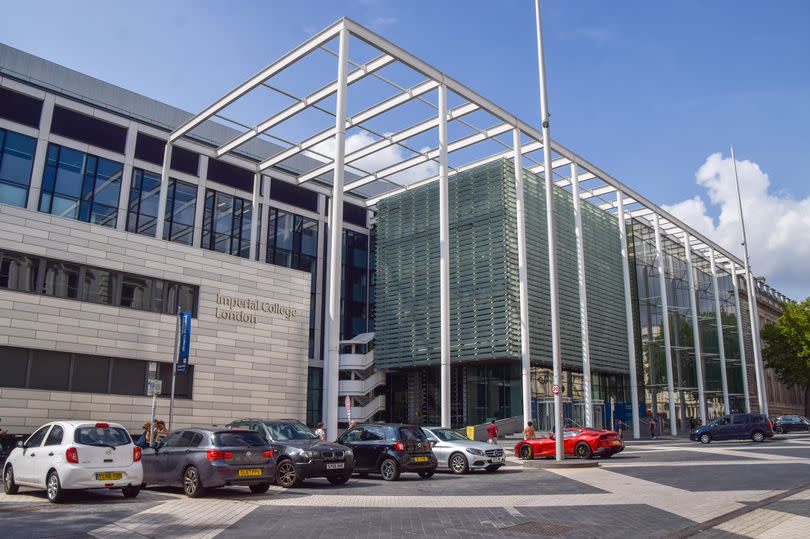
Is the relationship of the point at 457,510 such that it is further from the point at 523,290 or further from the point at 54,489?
the point at 523,290

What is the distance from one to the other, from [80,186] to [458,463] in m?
25.3

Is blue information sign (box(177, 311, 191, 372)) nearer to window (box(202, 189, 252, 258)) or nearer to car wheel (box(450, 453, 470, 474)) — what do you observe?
car wheel (box(450, 453, 470, 474))

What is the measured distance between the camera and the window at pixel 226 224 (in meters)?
39.2

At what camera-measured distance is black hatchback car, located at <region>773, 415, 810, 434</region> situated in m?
47.9

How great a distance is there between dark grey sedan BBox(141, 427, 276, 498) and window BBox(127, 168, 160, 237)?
79.4ft

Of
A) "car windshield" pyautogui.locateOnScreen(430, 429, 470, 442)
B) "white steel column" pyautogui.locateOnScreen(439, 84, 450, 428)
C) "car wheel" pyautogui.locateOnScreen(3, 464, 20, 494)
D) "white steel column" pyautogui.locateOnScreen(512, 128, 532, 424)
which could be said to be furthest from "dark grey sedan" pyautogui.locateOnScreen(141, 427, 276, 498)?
"white steel column" pyautogui.locateOnScreen(512, 128, 532, 424)

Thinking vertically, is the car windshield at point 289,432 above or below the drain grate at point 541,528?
above

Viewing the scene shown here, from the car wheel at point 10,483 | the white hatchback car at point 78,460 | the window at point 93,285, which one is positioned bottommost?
the car wheel at point 10,483

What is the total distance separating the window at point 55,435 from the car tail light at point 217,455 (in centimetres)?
261

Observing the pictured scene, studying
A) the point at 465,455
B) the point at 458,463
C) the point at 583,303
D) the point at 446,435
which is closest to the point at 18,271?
the point at 446,435

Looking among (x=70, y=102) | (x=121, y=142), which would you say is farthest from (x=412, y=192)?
(x=70, y=102)

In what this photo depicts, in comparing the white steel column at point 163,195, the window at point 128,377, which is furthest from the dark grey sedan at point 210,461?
the white steel column at point 163,195

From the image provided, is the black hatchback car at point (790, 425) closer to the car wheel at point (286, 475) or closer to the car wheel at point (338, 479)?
the car wheel at point (338, 479)

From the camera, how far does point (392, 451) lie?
16.7 metres
